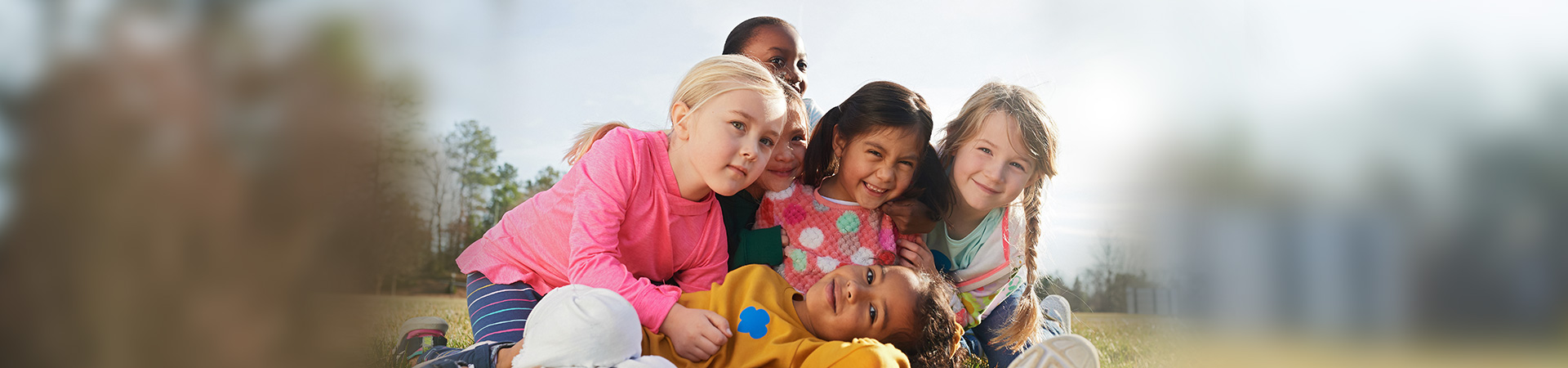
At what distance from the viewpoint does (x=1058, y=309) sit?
6.37 feet

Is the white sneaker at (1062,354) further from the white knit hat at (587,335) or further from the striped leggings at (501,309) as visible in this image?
the striped leggings at (501,309)

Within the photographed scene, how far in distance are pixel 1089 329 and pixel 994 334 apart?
219 cm

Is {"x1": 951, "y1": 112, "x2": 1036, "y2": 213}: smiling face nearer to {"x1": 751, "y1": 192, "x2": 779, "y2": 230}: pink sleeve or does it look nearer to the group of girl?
the group of girl

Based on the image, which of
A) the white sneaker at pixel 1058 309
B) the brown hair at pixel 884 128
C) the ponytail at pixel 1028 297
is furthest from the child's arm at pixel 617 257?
the white sneaker at pixel 1058 309

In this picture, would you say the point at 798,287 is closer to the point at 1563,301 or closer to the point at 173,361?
the point at 173,361

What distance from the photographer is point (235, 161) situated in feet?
13.5

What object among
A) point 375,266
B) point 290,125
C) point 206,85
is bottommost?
point 375,266

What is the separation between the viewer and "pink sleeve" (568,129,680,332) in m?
1.12

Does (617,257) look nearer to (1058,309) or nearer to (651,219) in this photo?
(651,219)

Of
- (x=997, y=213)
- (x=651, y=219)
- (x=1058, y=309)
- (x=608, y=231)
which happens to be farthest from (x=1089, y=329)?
(x=608, y=231)

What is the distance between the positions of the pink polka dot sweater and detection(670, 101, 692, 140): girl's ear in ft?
0.88

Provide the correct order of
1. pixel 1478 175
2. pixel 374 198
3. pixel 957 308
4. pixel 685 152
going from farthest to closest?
pixel 1478 175
pixel 374 198
pixel 957 308
pixel 685 152

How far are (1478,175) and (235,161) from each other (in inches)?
327

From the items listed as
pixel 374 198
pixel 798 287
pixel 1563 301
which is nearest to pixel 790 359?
pixel 798 287
